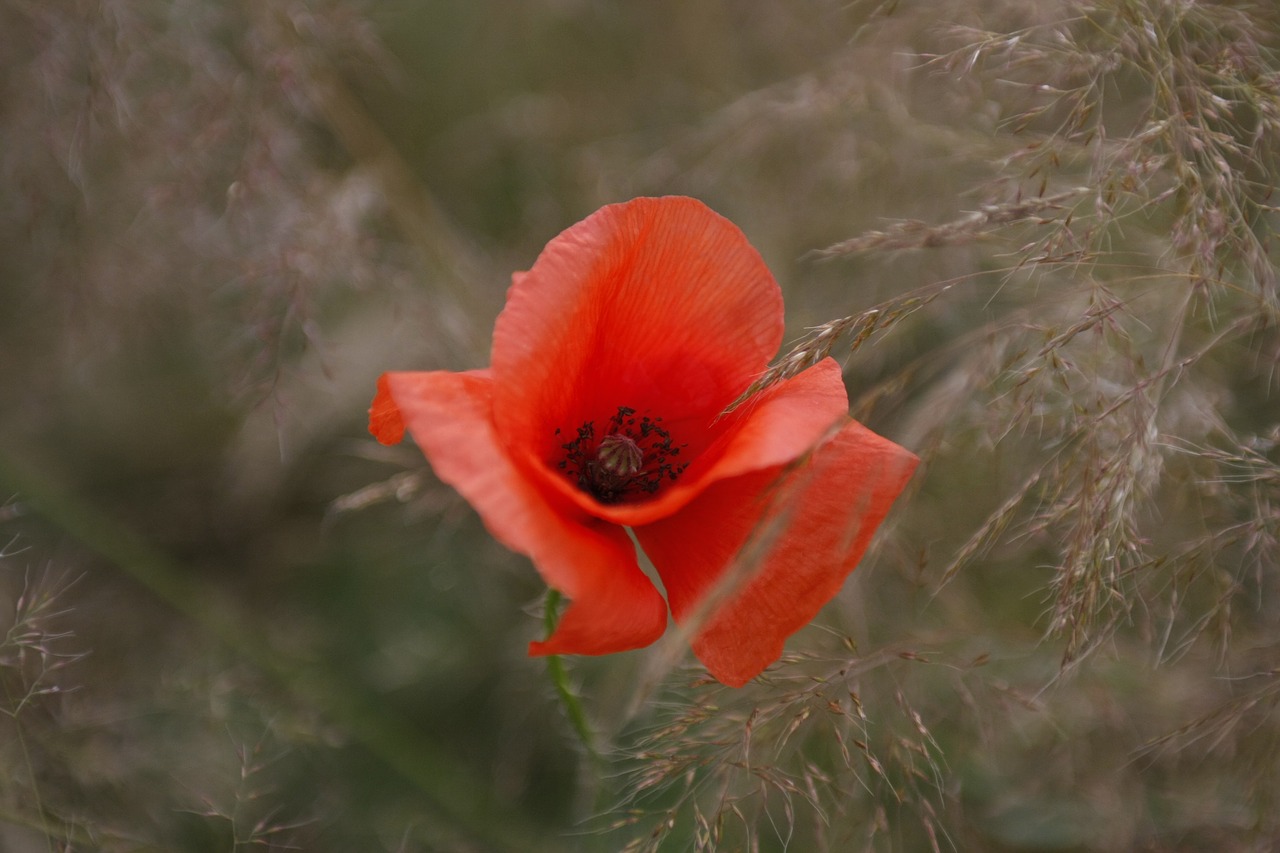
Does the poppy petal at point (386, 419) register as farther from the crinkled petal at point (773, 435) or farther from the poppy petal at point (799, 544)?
the poppy petal at point (799, 544)

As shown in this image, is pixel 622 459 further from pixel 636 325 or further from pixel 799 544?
pixel 799 544

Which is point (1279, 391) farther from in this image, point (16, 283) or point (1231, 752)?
point (16, 283)

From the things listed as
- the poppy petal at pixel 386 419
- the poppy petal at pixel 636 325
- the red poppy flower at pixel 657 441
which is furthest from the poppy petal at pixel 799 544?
the poppy petal at pixel 386 419

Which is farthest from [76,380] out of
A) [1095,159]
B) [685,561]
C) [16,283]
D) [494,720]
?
[1095,159]

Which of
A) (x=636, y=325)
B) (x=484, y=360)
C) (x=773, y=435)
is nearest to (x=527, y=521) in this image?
(x=773, y=435)

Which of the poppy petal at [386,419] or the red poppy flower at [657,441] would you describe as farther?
the poppy petal at [386,419]

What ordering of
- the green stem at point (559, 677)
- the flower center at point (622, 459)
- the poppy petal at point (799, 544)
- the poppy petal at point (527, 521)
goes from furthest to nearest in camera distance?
the flower center at point (622, 459) < the green stem at point (559, 677) < the poppy petal at point (799, 544) < the poppy petal at point (527, 521)

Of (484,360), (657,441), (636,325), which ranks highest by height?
(636,325)
